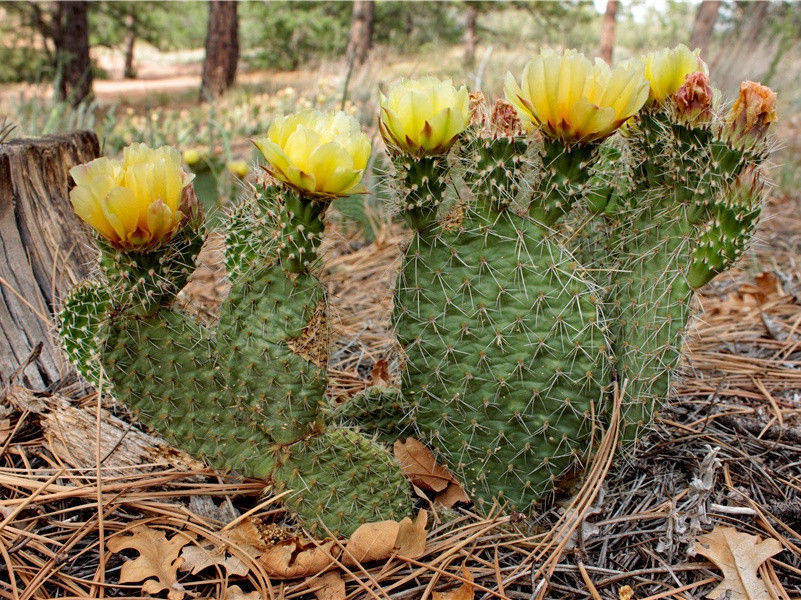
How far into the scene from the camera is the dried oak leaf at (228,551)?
1075 mm

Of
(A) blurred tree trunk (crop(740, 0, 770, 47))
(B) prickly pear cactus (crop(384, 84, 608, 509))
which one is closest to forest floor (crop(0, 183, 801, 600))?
(B) prickly pear cactus (crop(384, 84, 608, 509))

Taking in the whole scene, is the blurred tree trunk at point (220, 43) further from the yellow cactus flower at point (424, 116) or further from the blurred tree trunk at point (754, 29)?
the yellow cactus flower at point (424, 116)

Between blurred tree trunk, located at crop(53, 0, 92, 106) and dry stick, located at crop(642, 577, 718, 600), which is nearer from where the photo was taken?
dry stick, located at crop(642, 577, 718, 600)

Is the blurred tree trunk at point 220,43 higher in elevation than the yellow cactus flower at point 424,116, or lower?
lower

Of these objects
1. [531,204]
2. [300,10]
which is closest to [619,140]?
[531,204]

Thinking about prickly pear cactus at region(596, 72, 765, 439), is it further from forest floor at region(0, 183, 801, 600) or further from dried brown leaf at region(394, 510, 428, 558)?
dried brown leaf at region(394, 510, 428, 558)

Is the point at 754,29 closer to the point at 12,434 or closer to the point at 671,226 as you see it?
the point at 671,226

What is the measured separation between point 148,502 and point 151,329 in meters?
0.35

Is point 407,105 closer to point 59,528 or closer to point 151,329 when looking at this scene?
point 151,329

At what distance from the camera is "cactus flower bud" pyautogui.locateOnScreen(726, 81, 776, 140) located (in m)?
1.10

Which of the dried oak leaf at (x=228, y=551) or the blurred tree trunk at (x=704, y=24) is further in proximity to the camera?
the blurred tree trunk at (x=704, y=24)

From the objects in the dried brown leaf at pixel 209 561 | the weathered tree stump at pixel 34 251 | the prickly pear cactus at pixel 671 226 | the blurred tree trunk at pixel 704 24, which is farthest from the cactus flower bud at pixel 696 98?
the blurred tree trunk at pixel 704 24

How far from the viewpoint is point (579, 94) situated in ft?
3.31

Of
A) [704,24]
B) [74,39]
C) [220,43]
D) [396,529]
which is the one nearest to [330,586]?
[396,529]
